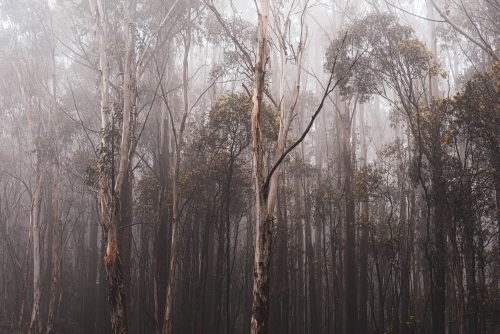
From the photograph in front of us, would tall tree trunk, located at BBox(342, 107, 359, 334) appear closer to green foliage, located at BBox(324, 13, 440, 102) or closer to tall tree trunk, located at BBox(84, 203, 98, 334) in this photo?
green foliage, located at BBox(324, 13, 440, 102)

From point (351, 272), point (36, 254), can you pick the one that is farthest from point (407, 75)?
point (36, 254)

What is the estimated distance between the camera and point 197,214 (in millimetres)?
14039

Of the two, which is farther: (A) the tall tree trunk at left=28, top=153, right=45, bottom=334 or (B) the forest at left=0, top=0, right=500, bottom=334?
(A) the tall tree trunk at left=28, top=153, right=45, bottom=334

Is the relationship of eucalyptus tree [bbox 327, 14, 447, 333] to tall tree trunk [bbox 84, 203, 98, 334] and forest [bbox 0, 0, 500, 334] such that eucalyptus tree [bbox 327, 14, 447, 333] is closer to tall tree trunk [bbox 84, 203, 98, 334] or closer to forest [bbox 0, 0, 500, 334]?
forest [bbox 0, 0, 500, 334]

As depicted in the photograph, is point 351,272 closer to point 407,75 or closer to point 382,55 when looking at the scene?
point 407,75

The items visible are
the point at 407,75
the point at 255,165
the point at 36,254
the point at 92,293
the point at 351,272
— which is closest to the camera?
the point at 255,165

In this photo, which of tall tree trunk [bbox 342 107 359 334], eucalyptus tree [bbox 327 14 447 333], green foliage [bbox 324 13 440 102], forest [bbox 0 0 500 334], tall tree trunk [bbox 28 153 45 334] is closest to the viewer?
forest [bbox 0 0 500 334]

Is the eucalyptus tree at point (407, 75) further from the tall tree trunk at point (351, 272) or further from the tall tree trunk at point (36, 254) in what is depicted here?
the tall tree trunk at point (36, 254)

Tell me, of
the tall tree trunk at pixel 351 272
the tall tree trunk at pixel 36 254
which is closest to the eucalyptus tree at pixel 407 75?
the tall tree trunk at pixel 351 272

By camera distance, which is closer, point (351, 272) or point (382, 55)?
point (382, 55)

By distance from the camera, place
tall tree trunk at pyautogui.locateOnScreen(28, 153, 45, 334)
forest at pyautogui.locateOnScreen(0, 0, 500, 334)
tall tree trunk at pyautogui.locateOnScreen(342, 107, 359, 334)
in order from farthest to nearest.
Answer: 1. tall tree trunk at pyautogui.locateOnScreen(28, 153, 45, 334)
2. tall tree trunk at pyautogui.locateOnScreen(342, 107, 359, 334)
3. forest at pyautogui.locateOnScreen(0, 0, 500, 334)

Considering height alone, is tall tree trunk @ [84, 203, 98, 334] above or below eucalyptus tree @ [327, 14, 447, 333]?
below

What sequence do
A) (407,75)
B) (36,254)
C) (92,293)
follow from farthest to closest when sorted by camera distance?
1. (92,293)
2. (36,254)
3. (407,75)

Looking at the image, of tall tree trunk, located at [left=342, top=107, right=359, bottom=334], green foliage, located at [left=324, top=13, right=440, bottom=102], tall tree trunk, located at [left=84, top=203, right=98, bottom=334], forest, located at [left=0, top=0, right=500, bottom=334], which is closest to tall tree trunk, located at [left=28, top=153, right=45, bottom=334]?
forest, located at [left=0, top=0, right=500, bottom=334]
